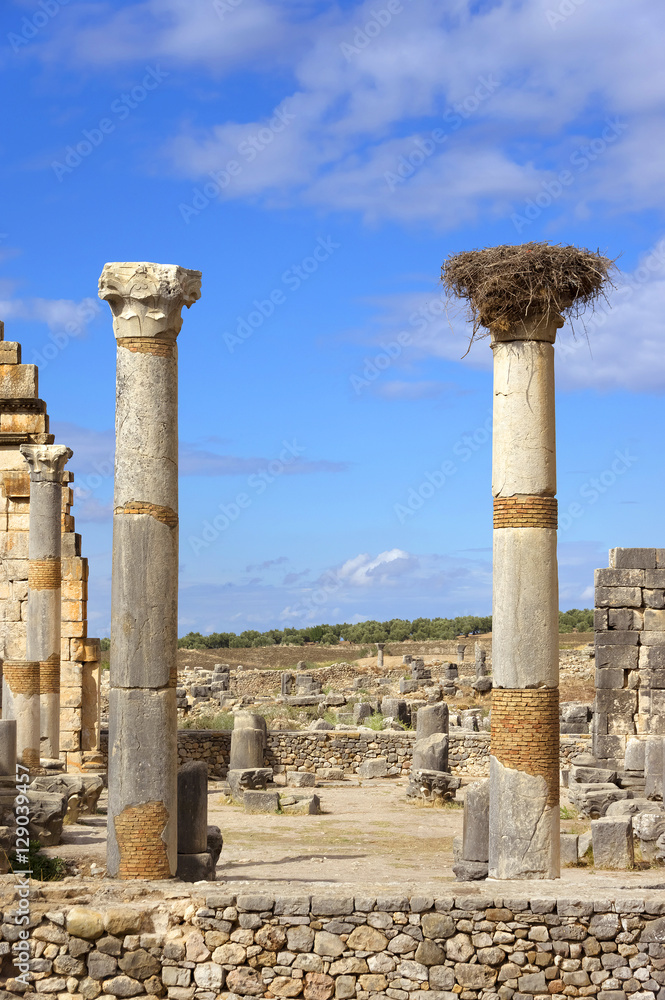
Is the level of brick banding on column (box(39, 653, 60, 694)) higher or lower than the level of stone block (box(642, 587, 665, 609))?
lower

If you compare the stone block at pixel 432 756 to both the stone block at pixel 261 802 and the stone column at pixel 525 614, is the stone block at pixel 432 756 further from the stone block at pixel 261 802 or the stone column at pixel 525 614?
the stone column at pixel 525 614

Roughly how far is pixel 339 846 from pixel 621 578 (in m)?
6.25

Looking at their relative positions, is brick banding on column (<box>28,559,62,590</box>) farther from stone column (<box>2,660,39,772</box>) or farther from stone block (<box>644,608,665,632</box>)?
stone block (<box>644,608,665,632</box>)

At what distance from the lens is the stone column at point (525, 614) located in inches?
398

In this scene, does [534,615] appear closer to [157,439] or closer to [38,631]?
[157,439]

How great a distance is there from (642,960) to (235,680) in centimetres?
3867

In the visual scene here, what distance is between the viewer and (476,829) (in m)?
11.9

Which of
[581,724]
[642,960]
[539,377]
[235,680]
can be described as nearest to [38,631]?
[539,377]

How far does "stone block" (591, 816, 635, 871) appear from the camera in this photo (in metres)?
13.4

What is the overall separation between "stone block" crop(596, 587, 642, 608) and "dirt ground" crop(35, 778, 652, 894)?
3526mm

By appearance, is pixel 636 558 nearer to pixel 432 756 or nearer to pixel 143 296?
pixel 432 756

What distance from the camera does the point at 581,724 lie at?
84.2 ft

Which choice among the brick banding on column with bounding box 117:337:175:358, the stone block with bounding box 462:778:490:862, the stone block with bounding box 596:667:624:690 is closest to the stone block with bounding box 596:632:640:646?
the stone block with bounding box 596:667:624:690

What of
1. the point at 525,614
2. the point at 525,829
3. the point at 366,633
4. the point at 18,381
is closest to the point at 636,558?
the point at 525,614
